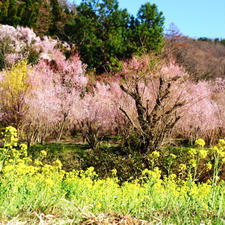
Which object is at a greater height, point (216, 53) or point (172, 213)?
point (216, 53)

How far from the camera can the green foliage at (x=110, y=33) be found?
22.0 meters

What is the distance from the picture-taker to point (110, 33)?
22469mm

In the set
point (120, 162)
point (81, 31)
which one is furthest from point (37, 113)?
point (81, 31)

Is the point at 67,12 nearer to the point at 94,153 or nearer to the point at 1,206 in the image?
the point at 94,153

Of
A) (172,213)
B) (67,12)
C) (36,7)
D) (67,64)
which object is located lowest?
(172,213)

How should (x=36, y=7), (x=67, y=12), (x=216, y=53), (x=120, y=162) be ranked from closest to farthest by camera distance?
(x=120, y=162), (x=36, y=7), (x=67, y=12), (x=216, y=53)

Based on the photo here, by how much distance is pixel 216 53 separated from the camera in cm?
3978

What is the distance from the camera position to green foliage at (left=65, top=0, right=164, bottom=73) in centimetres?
2200

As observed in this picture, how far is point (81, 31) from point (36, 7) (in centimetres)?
643

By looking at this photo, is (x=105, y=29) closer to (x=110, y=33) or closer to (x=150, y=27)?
(x=110, y=33)

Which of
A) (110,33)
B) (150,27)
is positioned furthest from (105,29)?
(150,27)

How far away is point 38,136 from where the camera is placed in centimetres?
1051

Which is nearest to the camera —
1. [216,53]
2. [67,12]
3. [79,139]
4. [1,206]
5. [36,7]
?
[1,206]

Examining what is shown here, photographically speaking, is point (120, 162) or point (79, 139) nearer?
point (120, 162)
